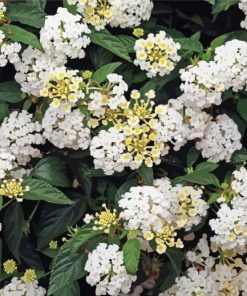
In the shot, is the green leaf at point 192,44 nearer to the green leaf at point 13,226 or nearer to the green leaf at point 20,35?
the green leaf at point 20,35

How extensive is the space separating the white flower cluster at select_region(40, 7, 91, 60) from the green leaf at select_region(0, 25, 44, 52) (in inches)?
0.8

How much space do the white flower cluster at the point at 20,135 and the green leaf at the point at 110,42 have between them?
0.30 metres

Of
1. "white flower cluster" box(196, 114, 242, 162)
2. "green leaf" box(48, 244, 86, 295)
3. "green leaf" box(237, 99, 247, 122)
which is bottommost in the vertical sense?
"green leaf" box(48, 244, 86, 295)

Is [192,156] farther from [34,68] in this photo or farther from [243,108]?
[34,68]

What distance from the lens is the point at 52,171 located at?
2195 mm

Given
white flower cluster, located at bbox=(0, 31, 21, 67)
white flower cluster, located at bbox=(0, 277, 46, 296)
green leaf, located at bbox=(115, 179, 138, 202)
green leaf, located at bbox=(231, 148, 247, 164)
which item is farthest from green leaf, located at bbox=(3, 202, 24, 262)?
green leaf, located at bbox=(231, 148, 247, 164)

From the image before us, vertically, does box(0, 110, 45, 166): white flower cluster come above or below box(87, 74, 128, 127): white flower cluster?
below

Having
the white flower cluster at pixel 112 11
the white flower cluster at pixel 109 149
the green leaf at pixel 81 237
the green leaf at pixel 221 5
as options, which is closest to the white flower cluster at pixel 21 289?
the green leaf at pixel 81 237

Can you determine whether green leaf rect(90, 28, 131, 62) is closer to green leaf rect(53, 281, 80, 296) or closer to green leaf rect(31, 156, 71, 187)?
green leaf rect(31, 156, 71, 187)

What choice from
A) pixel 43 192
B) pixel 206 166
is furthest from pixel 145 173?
pixel 43 192

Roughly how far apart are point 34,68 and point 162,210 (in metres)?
0.55

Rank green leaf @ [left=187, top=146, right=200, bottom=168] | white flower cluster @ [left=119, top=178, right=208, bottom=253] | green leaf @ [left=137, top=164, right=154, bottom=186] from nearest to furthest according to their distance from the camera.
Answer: white flower cluster @ [left=119, top=178, right=208, bottom=253] → green leaf @ [left=137, top=164, right=154, bottom=186] → green leaf @ [left=187, top=146, right=200, bottom=168]

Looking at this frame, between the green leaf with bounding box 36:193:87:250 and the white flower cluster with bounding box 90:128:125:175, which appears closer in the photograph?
the white flower cluster with bounding box 90:128:125:175

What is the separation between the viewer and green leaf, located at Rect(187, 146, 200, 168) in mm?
2219
